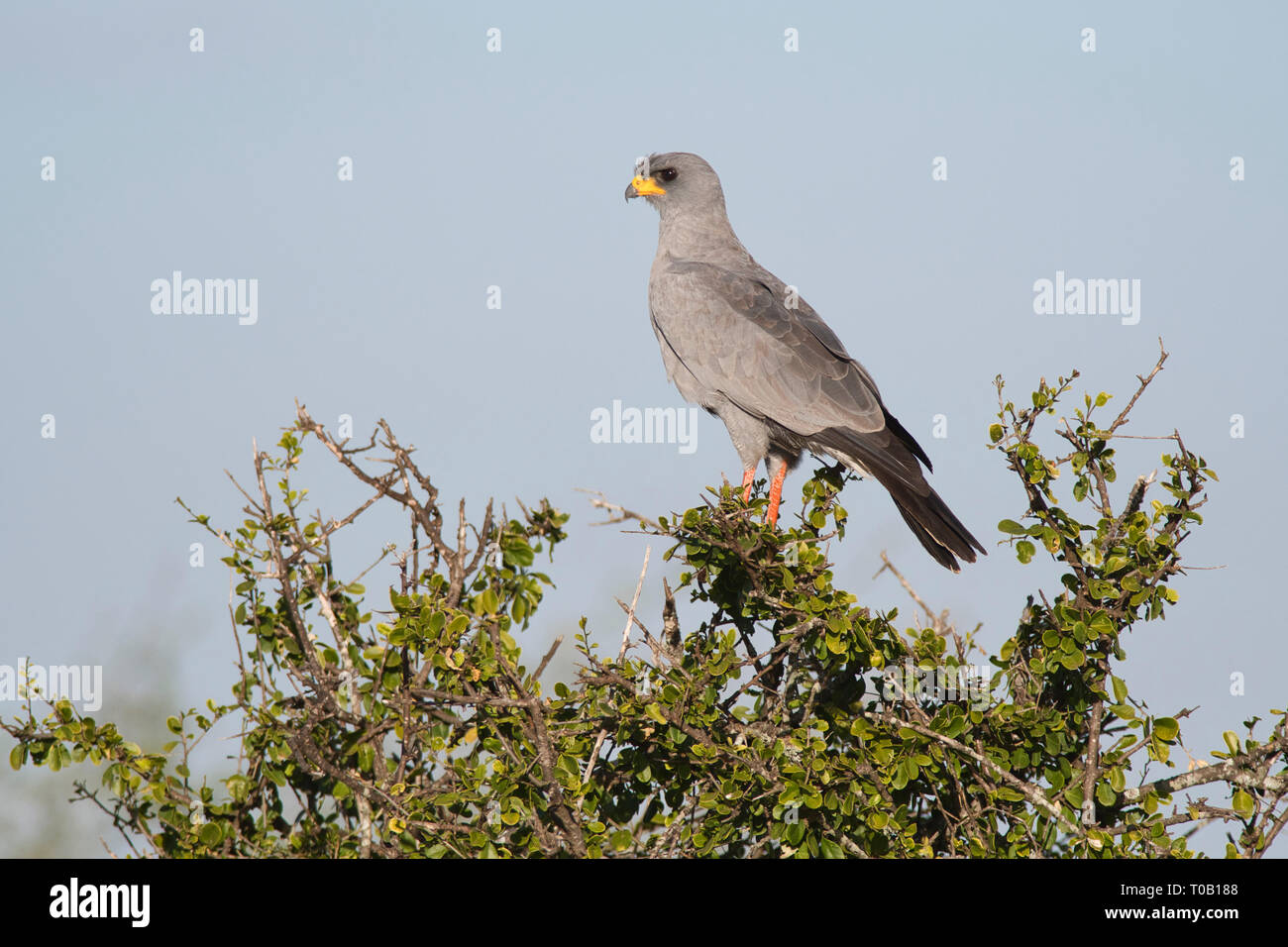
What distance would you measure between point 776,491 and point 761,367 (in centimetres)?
69

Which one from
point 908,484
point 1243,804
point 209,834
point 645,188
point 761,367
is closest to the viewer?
point 1243,804

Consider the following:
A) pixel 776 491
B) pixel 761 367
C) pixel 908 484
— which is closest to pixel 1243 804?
pixel 908 484

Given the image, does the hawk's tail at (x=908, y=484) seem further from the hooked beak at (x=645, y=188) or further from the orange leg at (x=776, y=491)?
the hooked beak at (x=645, y=188)

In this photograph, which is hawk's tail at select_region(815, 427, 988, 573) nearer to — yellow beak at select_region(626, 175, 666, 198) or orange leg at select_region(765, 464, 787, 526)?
orange leg at select_region(765, 464, 787, 526)

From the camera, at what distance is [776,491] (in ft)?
20.9

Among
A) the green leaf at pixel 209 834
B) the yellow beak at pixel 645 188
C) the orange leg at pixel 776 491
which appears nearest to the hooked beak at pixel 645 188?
the yellow beak at pixel 645 188

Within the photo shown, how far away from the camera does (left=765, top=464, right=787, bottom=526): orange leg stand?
6.13 metres

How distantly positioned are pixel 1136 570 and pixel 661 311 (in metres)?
3.44

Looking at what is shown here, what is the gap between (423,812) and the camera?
13.1 ft

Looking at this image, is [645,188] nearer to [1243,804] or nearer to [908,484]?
[908,484]

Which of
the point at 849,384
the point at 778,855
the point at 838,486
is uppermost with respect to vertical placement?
the point at 849,384

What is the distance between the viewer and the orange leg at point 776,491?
613 cm
